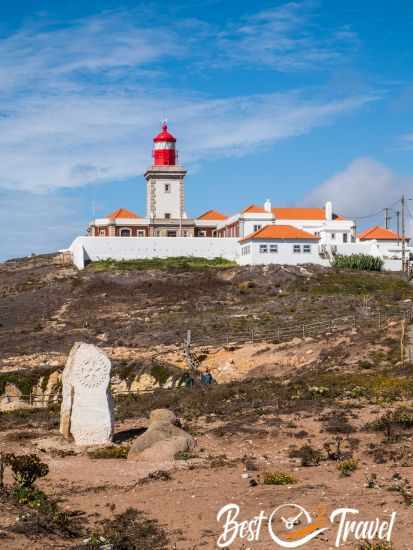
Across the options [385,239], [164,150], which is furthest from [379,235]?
[164,150]

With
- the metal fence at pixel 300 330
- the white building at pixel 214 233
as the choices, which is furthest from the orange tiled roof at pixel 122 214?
the metal fence at pixel 300 330

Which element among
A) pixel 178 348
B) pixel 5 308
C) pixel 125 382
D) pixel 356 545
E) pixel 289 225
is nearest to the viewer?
pixel 356 545

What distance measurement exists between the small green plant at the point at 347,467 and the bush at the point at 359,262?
52242 millimetres

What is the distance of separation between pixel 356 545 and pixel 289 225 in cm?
6045

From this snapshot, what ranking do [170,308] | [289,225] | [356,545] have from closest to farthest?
1. [356,545]
2. [170,308]
3. [289,225]

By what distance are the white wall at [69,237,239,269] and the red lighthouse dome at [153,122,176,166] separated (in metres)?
9.70

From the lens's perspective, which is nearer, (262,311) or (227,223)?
(262,311)

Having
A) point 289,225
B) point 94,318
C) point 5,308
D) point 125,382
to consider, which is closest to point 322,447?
point 125,382

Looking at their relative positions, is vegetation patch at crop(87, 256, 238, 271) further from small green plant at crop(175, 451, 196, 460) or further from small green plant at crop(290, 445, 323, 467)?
small green plant at crop(290, 445, 323, 467)

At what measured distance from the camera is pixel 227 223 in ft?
252

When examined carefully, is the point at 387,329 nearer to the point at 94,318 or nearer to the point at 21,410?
the point at 21,410

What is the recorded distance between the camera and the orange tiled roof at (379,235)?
75938 mm

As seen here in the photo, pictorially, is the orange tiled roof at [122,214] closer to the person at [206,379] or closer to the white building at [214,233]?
the white building at [214,233]

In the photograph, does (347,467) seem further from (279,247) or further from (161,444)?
(279,247)
